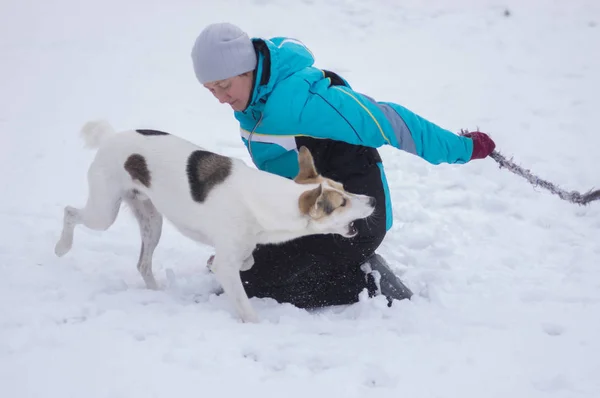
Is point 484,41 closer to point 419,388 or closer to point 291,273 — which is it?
point 291,273

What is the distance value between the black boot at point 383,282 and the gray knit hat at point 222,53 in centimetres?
157

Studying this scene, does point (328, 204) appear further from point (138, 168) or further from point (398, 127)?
point (138, 168)

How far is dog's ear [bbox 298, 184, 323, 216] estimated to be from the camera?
124 inches

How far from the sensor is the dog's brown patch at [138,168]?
359 centimetres

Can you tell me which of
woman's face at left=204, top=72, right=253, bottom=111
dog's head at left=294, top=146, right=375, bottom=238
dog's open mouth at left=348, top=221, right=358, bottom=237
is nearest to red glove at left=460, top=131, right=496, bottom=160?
dog's head at left=294, top=146, right=375, bottom=238

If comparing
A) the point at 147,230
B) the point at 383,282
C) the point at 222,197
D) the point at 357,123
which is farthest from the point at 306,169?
the point at 147,230

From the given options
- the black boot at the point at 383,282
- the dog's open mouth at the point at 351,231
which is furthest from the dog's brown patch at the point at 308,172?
the black boot at the point at 383,282

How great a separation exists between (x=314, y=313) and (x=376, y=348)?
0.73 meters

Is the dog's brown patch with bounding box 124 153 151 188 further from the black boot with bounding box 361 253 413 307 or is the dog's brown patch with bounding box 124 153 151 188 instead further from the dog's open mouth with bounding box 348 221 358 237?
the black boot with bounding box 361 253 413 307

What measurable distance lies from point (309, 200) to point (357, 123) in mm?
573

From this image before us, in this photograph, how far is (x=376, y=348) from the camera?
10.4 ft

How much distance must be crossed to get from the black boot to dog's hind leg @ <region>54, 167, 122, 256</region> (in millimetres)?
1719

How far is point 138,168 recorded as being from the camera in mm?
3598

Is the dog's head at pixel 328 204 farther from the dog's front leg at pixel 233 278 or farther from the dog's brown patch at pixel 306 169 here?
the dog's front leg at pixel 233 278
